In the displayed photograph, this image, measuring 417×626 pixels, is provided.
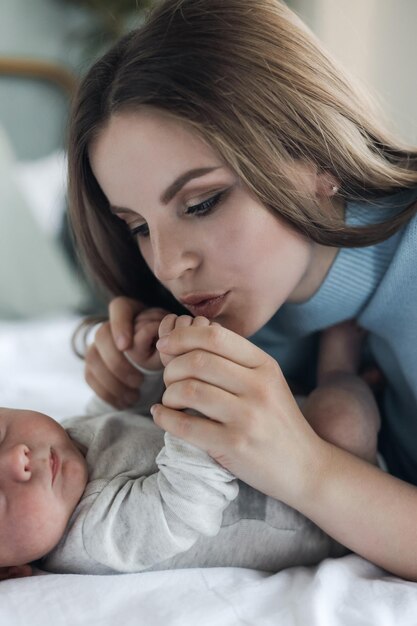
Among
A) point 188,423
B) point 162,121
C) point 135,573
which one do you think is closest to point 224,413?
point 188,423

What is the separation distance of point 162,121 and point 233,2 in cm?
21

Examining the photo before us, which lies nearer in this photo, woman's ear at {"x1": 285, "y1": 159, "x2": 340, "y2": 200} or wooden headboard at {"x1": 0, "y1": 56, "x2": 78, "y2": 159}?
woman's ear at {"x1": 285, "y1": 159, "x2": 340, "y2": 200}

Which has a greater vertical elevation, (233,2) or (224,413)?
(233,2)

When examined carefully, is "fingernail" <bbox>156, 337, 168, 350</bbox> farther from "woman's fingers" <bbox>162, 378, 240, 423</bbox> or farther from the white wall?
the white wall

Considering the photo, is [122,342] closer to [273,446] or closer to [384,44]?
[273,446]

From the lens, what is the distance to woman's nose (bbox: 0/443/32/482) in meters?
0.73

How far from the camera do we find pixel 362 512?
2.49ft

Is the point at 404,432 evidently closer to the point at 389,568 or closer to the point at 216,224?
the point at 389,568

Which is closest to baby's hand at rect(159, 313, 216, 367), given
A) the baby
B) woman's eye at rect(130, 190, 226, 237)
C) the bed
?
the baby

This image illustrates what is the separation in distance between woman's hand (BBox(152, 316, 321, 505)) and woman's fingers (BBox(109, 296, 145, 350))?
272 millimetres

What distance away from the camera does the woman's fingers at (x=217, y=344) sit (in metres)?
0.75

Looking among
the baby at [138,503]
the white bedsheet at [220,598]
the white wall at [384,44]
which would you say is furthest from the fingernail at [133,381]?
the white wall at [384,44]

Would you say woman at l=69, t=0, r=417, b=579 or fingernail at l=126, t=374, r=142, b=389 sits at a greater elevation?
woman at l=69, t=0, r=417, b=579

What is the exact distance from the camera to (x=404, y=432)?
106 cm
